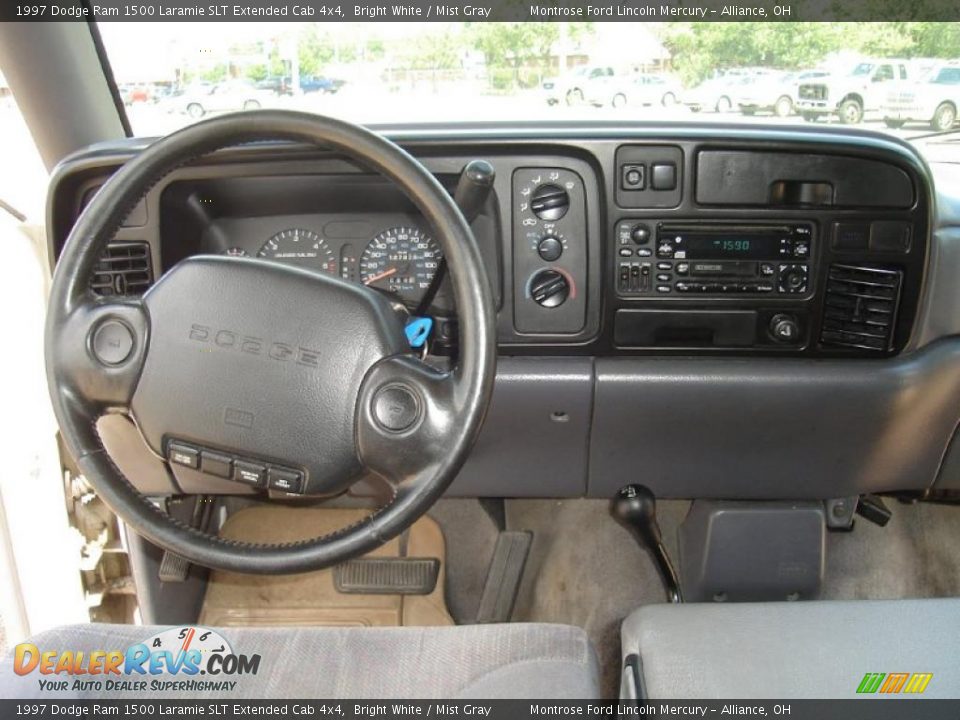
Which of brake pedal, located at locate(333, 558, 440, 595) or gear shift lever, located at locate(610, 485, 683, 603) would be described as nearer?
gear shift lever, located at locate(610, 485, 683, 603)

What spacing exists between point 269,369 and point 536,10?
88cm

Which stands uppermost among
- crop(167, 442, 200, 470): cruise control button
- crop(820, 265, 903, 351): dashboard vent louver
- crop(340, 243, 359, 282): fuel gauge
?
crop(340, 243, 359, 282): fuel gauge

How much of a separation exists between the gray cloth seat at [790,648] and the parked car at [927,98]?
3.14 feet

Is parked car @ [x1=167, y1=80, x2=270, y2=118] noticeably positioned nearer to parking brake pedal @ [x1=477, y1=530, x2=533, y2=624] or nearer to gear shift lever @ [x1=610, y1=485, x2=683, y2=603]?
gear shift lever @ [x1=610, y1=485, x2=683, y2=603]

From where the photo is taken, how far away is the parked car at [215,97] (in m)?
1.65

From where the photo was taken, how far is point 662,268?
165 centimetres

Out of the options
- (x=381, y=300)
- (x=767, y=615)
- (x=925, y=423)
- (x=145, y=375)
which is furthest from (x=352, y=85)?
(x=925, y=423)

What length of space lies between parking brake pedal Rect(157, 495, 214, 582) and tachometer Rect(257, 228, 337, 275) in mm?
731

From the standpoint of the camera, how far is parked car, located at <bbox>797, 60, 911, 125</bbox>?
5.21 feet

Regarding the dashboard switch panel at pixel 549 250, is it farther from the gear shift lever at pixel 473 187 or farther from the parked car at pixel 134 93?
the parked car at pixel 134 93

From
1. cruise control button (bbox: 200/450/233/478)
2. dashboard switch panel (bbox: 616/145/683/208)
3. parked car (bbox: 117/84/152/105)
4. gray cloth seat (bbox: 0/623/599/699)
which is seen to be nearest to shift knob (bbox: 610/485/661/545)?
gray cloth seat (bbox: 0/623/599/699)

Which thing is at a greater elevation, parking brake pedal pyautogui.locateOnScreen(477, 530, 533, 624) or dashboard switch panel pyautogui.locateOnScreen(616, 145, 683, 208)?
dashboard switch panel pyautogui.locateOnScreen(616, 145, 683, 208)

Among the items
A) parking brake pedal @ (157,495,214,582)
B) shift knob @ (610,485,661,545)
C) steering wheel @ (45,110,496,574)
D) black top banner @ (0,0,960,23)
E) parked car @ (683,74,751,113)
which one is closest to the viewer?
steering wheel @ (45,110,496,574)

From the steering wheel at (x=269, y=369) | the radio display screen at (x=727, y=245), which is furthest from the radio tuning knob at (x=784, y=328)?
the steering wheel at (x=269, y=369)
